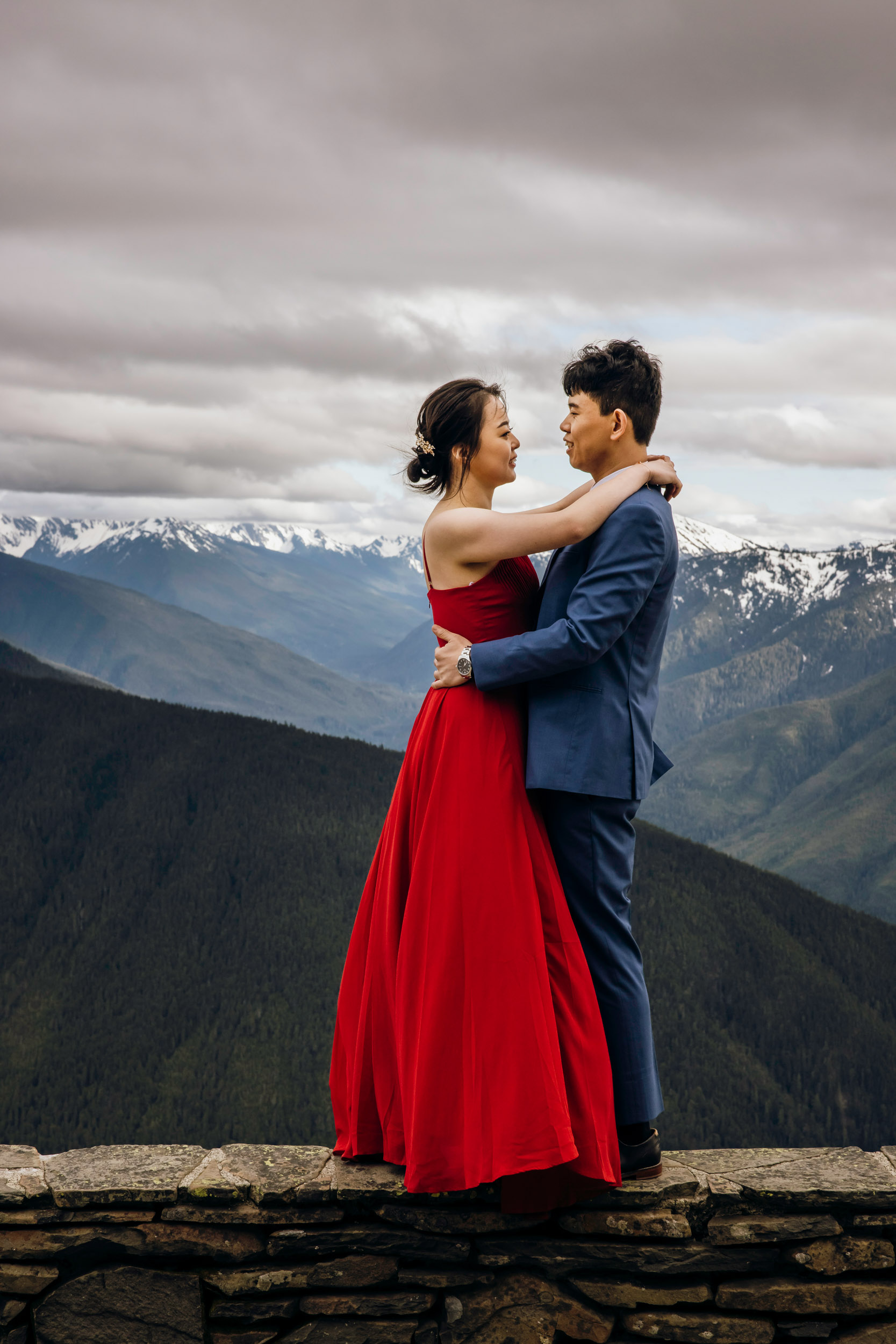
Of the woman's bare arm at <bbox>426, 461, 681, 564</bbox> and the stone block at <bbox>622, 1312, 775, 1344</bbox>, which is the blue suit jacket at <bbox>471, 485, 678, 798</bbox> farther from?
the stone block at <bbox>622, 1312, 775, 1344</bbox>

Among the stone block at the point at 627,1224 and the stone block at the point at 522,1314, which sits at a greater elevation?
the stone block at the point at 627,1224

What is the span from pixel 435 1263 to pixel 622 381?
3.36 meters

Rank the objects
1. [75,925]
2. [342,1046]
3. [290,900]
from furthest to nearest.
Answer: [75,925], [290,900], [342,1046]

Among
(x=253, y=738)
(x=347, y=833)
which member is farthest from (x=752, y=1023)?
(x=253, y=738)

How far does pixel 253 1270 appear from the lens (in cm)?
359

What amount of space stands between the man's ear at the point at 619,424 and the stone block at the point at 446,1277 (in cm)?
315

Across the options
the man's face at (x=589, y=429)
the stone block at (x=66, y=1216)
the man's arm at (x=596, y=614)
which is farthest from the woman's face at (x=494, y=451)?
the stone block at (x=66, y=1216)

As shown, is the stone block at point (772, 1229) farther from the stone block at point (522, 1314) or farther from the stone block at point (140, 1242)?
the stone block at point (140, 1242)

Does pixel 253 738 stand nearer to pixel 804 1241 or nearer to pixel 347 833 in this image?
pixel 347 833

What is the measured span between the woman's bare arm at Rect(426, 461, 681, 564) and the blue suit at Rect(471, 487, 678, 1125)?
66 millimetres

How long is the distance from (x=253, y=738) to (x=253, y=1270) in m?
90.8

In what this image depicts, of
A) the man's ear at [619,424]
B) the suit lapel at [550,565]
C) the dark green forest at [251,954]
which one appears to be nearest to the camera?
the man's ear at [619,424]

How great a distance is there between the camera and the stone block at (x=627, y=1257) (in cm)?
351

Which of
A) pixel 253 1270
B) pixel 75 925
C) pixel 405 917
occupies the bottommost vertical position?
pixel 75 925
